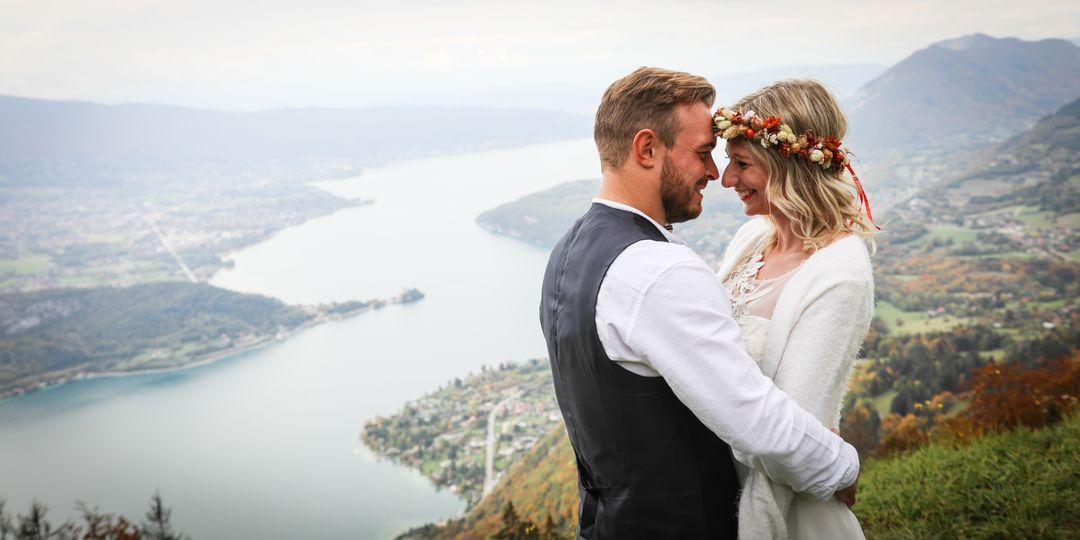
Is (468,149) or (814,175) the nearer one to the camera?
(814,175)

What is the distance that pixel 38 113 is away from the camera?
3334 inches

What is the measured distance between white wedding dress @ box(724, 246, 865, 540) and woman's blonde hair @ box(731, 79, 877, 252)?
20cm

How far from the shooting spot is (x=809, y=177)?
2.02 meters

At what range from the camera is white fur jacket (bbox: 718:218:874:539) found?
63.6 inches

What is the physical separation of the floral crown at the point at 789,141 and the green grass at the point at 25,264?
66.9m

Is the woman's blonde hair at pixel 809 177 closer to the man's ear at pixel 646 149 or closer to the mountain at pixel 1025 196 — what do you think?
the man's ear at pixel 646 149

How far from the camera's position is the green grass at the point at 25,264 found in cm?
5257

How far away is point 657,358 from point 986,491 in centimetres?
324

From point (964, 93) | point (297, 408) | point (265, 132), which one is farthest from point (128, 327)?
point (964, 93)

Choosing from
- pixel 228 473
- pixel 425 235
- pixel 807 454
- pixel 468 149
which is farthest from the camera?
pixel 468 149

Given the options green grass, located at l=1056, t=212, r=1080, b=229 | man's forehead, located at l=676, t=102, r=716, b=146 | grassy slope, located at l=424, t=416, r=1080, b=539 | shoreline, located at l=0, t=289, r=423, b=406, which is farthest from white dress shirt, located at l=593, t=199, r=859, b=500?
shoreline, located at l=0, t=289, r=423, b=406

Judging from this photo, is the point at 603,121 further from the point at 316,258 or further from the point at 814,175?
the point at 316,258

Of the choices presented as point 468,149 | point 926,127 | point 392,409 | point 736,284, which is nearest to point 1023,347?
point 736,284

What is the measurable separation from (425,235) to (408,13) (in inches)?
2006
